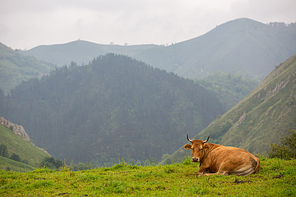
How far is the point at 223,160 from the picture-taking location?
1169 centimetres

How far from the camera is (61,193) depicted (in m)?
9.32

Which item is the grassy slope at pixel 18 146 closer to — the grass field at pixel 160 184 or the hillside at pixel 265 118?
the hillside at pixel 265 118

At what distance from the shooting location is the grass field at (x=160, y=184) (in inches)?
341

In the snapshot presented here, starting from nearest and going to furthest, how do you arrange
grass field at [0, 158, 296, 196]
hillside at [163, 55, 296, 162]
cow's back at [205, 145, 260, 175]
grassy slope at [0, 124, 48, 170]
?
grass field at [0, 158, 296, 196] < cow's back at [205, 145, 260, 175] < hillside at [163, 55, 296, 162] < grassy slope at [0, 124, 48, 170]

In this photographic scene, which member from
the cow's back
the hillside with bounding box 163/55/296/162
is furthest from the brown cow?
the hillside with bounding box 163/55/296/162

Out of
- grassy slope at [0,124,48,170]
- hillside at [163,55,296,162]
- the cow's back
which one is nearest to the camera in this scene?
the cow's back

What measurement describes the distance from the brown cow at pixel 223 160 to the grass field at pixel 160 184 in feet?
1.54

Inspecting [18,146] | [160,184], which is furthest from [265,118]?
[18,146]

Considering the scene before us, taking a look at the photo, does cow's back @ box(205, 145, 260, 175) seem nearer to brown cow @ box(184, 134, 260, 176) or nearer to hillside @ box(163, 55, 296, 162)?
brown cow @ box(184, 134, 260, 176)

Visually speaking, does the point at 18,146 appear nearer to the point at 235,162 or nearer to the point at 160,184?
the point at 160,184

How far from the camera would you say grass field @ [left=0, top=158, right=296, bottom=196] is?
8.66 metres

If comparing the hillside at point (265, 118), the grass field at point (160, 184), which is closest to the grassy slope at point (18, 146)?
the hillside at point (265, 118)

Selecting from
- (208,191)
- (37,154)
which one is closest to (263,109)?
(208,191)

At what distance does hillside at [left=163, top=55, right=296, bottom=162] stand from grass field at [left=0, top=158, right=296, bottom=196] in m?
53.5
